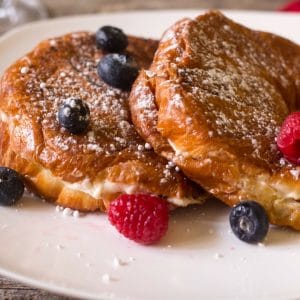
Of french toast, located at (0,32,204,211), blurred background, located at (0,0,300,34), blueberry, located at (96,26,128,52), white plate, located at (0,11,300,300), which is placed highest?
blueberry, located at (96,26,128,52)

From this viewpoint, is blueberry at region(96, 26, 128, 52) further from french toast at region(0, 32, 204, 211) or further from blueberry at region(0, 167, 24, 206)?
blueberry at region(0, 167, 24, 206)

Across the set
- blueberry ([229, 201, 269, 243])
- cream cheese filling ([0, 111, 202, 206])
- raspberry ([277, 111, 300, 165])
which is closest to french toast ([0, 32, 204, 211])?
cream cheese filling ([0, 111, 202, 206])

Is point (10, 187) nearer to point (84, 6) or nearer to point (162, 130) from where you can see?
point (162, 130)

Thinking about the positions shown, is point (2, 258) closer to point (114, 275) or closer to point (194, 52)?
point (114, 275)

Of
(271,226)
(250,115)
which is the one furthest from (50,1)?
(271,226)

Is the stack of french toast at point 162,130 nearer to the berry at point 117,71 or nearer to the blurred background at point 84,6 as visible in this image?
the berry at point 117,71

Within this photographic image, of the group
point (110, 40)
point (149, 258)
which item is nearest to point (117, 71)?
point (110, 40)
